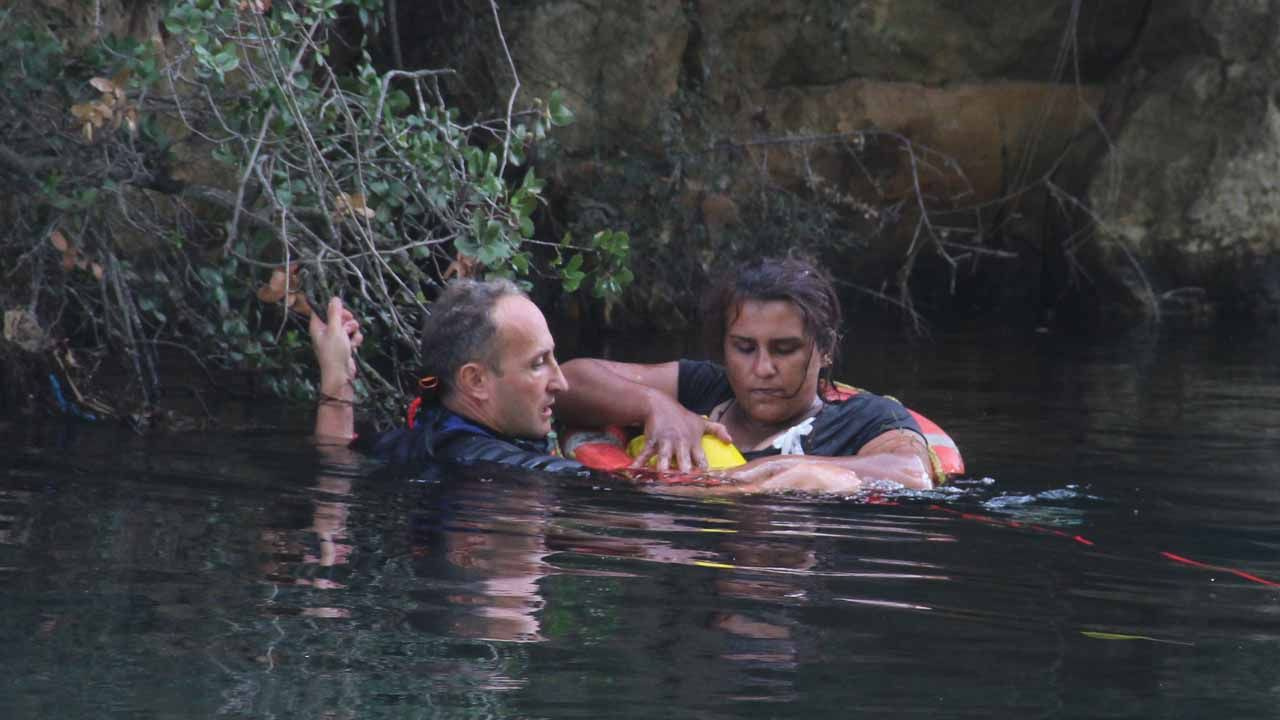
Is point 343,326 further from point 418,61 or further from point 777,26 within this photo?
point 777,26

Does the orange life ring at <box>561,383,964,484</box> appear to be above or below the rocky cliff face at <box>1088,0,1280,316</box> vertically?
below

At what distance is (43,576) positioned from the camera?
4.38m

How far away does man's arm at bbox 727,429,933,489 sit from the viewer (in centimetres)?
595

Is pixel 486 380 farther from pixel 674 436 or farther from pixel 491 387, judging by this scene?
pixel 674 436

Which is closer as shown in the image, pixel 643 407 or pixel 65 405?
pixel 643 407

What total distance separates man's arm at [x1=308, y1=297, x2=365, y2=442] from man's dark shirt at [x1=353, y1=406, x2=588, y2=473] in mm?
313

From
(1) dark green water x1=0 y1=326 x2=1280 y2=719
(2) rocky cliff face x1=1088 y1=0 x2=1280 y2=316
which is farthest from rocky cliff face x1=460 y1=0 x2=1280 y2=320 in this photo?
(1) dark green water x1=0 y1=326 x2=1280 y2=719

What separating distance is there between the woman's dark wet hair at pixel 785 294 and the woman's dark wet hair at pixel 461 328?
772 mm

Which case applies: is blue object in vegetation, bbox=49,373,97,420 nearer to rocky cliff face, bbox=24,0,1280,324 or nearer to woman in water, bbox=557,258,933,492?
woman in water, bbox=557,258,933,492

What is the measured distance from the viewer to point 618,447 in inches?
258

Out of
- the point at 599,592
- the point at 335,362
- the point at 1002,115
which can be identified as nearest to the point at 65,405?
the point at 335,362

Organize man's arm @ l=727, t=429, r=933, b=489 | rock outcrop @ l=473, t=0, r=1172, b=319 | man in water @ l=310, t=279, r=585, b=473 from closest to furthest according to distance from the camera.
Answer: man's arm @ l=727, t=429, r=933, b=489
man in water @ l=310, t=279, r=585, b=473
rock outcrop @ l=473, t=0, r=1172, b=319

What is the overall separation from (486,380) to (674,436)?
2.22 feet

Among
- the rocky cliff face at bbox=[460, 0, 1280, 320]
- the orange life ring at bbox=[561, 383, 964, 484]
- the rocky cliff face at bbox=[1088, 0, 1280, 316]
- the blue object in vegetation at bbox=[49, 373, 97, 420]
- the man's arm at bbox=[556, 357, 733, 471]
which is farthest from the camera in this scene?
the rocky cliff face at bbox=[1088, 0, 1280, 316]
